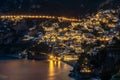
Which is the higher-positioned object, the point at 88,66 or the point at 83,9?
the point at 83,9

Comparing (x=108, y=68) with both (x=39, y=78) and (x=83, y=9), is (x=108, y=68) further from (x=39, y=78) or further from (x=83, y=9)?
(x=83, y=9)

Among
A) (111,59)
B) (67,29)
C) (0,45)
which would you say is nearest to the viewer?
(111,59)

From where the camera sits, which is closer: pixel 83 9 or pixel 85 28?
pixel 85 28

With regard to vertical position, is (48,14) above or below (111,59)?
above

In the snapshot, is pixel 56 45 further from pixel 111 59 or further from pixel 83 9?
pixel 111 59

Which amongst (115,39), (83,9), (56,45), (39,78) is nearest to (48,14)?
(83,9)

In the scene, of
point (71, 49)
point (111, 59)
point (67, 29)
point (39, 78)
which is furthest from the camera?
point (67, 29)

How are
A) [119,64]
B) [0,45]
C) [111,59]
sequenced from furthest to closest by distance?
[0,45] → [111,59] → [119,64]

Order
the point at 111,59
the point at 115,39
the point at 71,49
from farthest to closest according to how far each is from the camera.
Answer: the point at 71,49 → the point at 115,39 → the point at 111,59

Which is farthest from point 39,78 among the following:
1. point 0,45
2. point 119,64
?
point 0,45
